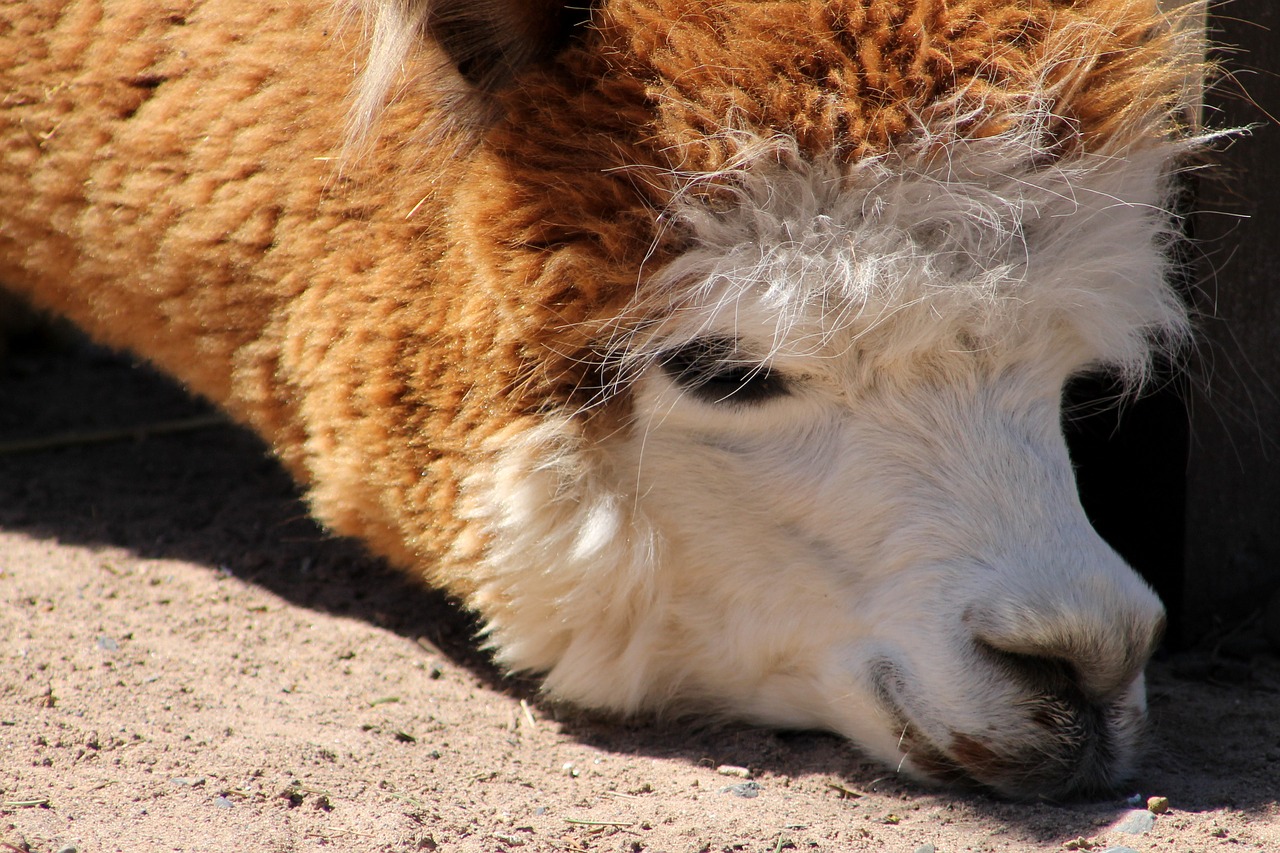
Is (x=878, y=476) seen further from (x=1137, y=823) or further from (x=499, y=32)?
(x=499, y=32)

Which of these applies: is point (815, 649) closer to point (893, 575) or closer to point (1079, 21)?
point (893, 575)

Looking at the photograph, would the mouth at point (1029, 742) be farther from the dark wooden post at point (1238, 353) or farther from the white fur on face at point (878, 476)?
the dark wooden post at point (1238, 353)

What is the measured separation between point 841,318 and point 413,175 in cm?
86

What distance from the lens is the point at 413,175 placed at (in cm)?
226

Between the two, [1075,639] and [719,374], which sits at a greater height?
[719,374]

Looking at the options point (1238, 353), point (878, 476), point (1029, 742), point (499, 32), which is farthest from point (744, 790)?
point (1238, 353)

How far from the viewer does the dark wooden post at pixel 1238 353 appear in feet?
8.40

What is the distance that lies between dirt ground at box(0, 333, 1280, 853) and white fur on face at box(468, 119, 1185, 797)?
132mm

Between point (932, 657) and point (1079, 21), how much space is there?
1088mm

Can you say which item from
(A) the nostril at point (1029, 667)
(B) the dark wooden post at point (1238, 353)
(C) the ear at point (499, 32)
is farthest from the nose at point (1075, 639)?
(C) the ear at point (499, 32)

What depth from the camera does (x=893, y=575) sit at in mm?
2086

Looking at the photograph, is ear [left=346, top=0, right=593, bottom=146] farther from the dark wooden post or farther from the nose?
the dark wooden post

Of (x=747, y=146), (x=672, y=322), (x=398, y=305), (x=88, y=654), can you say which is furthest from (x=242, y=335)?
(x=747, y=146)

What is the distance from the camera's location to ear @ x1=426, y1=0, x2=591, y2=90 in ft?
6.56
